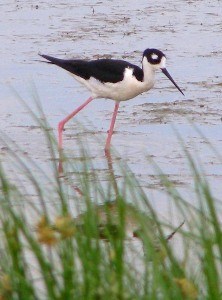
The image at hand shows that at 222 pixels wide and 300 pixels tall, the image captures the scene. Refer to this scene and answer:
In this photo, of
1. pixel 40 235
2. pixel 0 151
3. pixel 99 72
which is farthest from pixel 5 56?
pixel 40 235

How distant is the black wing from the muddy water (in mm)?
336

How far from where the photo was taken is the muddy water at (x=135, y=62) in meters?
8.34

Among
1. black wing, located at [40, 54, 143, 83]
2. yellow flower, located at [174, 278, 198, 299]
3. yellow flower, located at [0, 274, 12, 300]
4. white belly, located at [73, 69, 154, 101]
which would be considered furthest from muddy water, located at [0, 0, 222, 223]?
yellow flower, located at [174, 278, 198, 299]

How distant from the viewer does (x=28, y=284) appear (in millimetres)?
3447

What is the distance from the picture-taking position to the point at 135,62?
37.2ft

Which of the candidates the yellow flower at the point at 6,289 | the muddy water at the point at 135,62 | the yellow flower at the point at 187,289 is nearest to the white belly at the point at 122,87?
the muddy water at the point at 135,62

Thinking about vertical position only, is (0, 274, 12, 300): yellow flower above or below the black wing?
below

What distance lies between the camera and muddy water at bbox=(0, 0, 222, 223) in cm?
834

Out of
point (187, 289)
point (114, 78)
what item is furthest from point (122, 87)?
point (187, 289)

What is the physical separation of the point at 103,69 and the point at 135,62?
Answer: 2.11 metres

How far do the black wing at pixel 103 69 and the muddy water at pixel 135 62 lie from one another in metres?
0.34

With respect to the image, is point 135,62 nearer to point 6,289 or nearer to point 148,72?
point 148,72

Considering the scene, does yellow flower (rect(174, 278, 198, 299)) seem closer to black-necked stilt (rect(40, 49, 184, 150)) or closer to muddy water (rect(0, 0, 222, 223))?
Result: muddy water (rect(0, 0, 222, 223))

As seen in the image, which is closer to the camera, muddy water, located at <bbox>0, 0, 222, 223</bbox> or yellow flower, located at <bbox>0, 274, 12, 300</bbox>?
yellow flower, located at <bbox>0, 274, 12, 300</bbox>
